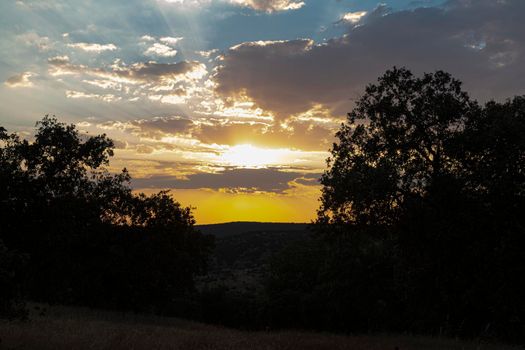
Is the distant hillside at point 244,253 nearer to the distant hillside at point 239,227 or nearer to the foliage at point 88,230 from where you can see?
the distant hillside at point 239,227

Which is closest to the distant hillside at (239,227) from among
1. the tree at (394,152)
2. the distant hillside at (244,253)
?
the distant hillside at (244,253)

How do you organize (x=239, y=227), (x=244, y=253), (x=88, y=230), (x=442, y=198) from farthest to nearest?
(x=239, y=227)
(x=244, y=253)
(x=88, y=230)
(x=442, y=198)

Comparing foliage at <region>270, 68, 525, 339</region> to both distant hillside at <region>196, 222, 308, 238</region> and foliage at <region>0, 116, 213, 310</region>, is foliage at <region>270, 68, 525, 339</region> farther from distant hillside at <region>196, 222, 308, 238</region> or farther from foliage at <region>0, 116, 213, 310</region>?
distant hillside at <region>196, 222, 308, 238</region>

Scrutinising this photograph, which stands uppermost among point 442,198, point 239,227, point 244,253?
point 442,198

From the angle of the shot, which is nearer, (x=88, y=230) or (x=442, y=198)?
(x=442, y=198)

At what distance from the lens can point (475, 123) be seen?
21.1 metres

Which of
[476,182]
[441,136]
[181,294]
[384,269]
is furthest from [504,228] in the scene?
[181,294]

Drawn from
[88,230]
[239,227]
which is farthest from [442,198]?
[239,227]

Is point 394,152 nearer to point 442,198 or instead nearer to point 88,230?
point 442,198

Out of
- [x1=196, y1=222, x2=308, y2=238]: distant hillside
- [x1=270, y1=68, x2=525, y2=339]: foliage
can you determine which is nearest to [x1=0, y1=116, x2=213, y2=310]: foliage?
[x1=270, y1=68, x2=525, y2=339]: foliage

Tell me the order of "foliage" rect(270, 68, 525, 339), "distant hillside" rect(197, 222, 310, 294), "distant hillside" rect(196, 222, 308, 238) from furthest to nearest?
"distant hillside" rect(196, 222, 308, 238), "distant hillside" rect(197, 222, 310, 294), "foliage" rect(270, 68, 525, 339)

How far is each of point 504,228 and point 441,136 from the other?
5040mm

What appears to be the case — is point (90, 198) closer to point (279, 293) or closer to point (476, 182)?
point (279, 293)

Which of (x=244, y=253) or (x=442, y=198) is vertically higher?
(x=442, y=198)
